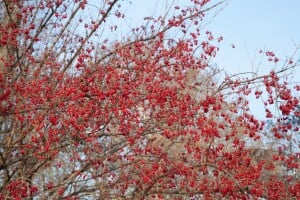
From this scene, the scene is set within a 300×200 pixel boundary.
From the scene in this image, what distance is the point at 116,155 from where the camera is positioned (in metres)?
7.90

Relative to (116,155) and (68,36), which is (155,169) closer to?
(116,155)

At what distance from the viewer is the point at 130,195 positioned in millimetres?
7316

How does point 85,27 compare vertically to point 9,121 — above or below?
above

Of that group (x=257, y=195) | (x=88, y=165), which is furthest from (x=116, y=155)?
(x=257, y=195)

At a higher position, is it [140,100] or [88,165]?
[140,100]

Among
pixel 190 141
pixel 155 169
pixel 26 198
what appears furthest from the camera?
pixel 190 141

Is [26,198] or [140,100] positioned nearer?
[26,198]

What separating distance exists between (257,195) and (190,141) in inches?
90.1

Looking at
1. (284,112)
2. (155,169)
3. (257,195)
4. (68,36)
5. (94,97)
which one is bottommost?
(257,195)

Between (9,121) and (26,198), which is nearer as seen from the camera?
(26,198)

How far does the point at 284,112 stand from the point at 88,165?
3292mm

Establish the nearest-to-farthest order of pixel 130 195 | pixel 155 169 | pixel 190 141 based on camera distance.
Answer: pixel 130 195, pixel 155 169, pixel 190 141

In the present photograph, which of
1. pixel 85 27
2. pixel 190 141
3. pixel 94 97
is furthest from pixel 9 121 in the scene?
pixel 190 141

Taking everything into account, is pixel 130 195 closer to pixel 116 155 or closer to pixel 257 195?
pixel 116 155
